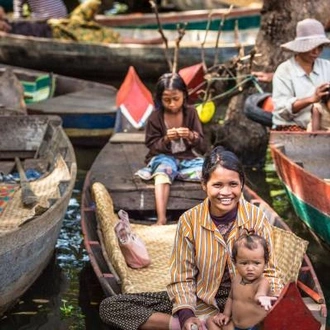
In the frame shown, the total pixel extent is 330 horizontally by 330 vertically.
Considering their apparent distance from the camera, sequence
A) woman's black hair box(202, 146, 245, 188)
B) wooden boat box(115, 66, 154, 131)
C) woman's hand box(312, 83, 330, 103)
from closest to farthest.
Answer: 1. woman's black hair box(202, 146, 245, 188)
2. woman's hand box(312, 83, 330, 103)
3. wooden boat box(115, 66, 154, 131)

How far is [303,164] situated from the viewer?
684 cm

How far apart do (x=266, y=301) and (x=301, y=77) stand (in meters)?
3.44

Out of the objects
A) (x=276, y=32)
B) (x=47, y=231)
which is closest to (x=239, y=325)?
(x=47, y=231)

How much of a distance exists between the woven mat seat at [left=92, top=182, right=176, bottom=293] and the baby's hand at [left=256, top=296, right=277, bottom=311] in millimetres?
1244

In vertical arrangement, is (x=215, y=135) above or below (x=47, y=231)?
below

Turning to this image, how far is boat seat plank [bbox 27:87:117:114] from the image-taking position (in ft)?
31.9

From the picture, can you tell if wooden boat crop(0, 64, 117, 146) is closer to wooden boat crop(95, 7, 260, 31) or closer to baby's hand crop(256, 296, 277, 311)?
wooden boat crop(95, 7, 260, 31)

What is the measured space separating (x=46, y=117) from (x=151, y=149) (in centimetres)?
164

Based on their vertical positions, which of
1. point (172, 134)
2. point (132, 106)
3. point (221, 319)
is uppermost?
point (221, 319)

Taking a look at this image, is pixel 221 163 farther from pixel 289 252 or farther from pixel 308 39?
pixel 308 39

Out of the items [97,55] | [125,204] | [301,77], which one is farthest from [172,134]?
[97,55]

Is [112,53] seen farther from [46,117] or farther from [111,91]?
[46,117]

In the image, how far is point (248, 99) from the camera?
8156mm

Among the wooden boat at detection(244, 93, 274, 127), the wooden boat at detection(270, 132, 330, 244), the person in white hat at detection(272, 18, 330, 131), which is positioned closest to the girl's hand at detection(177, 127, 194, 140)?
the wooden boat at detection(270, 132, 330, 244)
